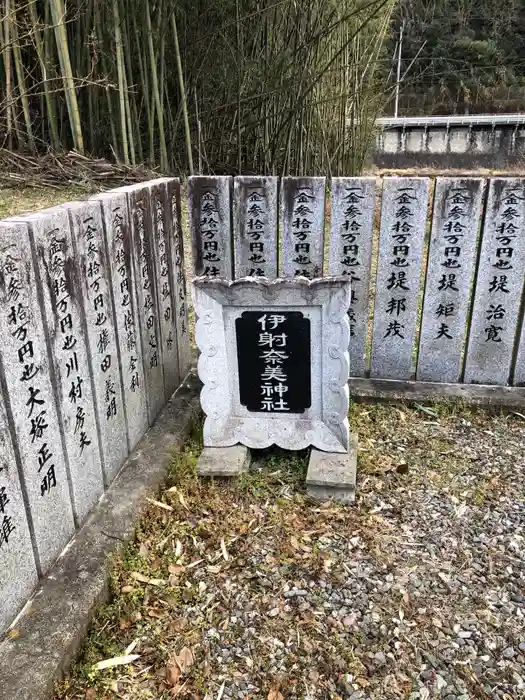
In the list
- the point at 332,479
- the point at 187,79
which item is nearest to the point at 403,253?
the point at 332,479

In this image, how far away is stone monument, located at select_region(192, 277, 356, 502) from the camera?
2855 millimetres

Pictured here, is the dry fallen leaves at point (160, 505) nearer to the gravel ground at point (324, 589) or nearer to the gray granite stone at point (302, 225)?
the gravel ground at point (324, 589)

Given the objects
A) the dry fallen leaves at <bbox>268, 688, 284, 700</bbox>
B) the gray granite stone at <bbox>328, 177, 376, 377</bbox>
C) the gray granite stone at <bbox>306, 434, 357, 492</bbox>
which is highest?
the gray granite stone at <bbox>328, 177, 376, 377</bbox>

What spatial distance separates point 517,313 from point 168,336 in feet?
7.33

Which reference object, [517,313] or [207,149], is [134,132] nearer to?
[207,149]

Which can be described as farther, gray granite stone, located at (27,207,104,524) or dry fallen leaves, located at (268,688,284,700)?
gray granite stone, located at (27,207,104,524)

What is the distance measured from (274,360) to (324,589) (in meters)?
1.15

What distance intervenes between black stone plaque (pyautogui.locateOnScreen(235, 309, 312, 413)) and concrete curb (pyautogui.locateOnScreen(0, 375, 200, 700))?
57 centimetres

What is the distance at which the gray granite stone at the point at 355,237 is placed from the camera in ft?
11.7

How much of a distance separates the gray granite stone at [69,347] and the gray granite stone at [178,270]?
4.14 ft

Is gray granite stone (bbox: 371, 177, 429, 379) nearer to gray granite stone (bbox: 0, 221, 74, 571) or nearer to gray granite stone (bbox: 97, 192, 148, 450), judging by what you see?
gray granite stone (bbox: 97, 192, 148, 450)

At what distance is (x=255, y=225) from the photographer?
147 inches

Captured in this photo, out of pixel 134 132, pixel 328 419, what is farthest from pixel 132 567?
pixel 134 132

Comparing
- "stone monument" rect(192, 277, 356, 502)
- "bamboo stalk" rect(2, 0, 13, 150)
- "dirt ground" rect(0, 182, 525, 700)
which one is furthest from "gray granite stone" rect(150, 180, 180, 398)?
"bamboo stalk" rect(2, 0, 13, 150)
